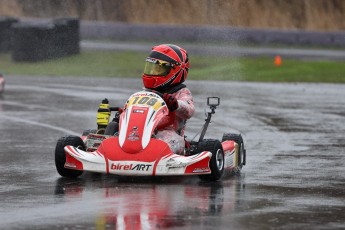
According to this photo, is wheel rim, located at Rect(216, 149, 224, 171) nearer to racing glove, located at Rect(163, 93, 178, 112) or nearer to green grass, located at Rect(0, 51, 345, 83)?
racing glove, located at Rect(163, 93, 178, 112)

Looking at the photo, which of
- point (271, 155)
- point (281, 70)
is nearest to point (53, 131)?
point (271, 155)

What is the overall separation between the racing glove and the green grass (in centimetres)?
1619

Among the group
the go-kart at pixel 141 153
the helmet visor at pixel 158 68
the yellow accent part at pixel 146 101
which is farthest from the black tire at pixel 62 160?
the helmet visor at pixel 158 68

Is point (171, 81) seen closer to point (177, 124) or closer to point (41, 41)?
point (177, 124)

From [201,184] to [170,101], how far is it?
3.25 feet

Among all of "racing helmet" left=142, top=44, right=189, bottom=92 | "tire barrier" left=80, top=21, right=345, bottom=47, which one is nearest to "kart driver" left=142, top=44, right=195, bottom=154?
"racing helmet" left=142, top=44, right=189, bottom=92

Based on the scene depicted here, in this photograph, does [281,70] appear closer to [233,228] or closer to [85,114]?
[85,114]

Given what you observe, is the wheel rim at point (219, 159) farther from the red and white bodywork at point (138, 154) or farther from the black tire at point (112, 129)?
the black tire at point (112, 129)

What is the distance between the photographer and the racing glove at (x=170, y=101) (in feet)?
37.1

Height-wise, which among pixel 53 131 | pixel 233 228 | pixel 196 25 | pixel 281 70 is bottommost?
pixel 233 228

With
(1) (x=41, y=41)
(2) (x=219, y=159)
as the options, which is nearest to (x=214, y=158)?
(2) (x=219, y=159)

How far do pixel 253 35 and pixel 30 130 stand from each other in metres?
22.5

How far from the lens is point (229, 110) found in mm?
19922

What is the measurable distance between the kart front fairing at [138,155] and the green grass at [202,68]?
16.5 m
